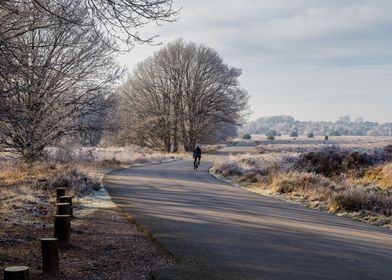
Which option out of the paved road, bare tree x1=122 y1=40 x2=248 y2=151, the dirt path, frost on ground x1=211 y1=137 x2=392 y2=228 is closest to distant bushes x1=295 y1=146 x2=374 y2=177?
frost on ground x1=211 y1=137 x2=392 y2=228

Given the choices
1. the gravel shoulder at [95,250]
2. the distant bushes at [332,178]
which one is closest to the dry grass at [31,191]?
the gravel shoulder at [95,250]

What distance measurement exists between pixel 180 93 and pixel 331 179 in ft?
131

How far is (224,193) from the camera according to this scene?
63.8 feet

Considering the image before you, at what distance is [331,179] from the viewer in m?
23.1

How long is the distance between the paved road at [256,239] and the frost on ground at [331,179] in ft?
3.76

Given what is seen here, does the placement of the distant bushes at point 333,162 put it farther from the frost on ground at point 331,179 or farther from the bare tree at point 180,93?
the bare tree at point 180,93

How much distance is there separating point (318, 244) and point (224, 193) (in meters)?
9.71

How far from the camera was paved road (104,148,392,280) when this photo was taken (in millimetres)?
7633

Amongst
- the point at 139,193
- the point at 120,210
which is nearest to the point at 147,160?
the point at 139,193

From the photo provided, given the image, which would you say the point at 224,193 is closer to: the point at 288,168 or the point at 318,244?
the point at 288,168

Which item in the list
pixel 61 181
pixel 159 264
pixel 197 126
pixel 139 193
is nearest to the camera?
pixel 159 264

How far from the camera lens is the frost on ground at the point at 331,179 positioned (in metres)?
15.4

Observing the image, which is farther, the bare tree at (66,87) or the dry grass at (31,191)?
the bare tree at (66,87)

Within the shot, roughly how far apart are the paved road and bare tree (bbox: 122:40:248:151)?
142 ft
